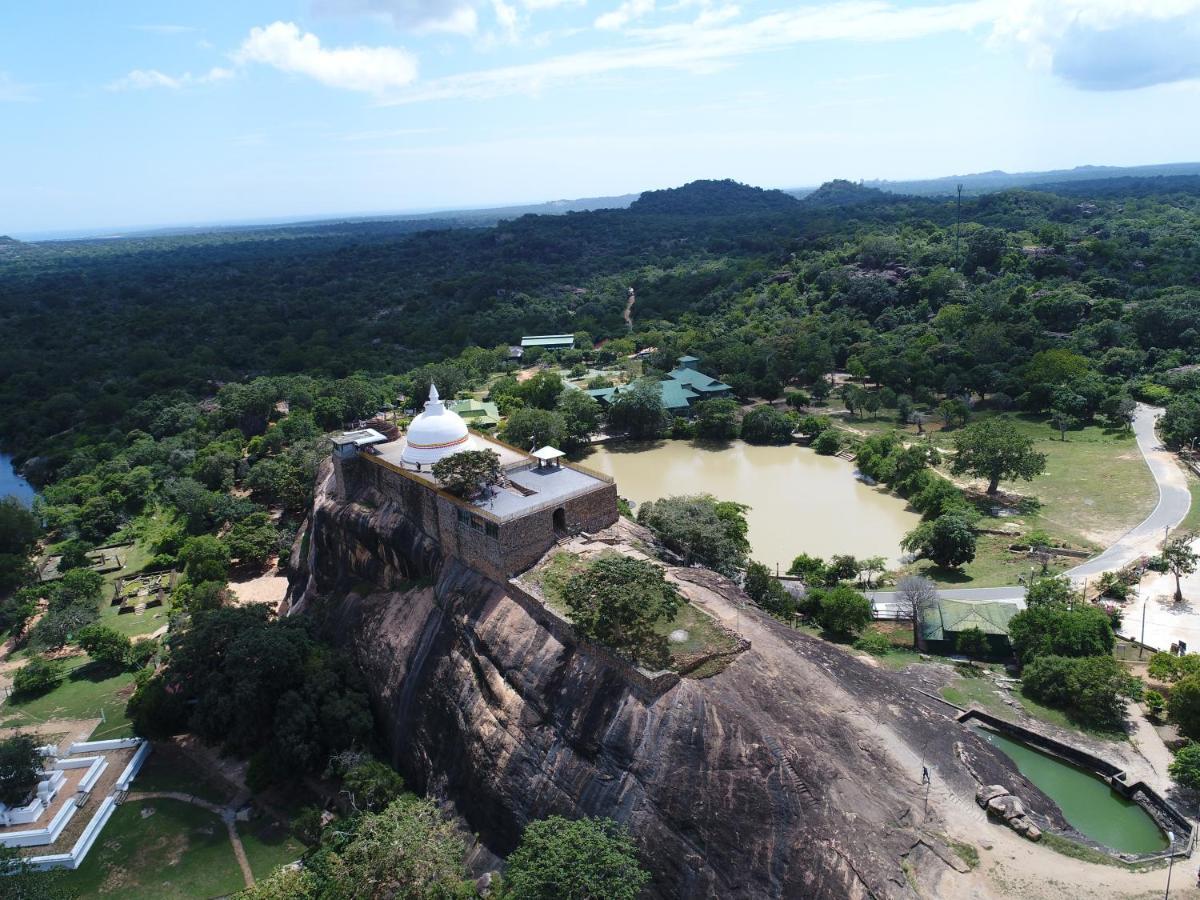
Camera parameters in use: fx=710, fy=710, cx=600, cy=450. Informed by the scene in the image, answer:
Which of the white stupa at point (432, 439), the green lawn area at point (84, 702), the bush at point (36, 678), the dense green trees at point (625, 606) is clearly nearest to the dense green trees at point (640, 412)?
the white stupa at point (432, 439)

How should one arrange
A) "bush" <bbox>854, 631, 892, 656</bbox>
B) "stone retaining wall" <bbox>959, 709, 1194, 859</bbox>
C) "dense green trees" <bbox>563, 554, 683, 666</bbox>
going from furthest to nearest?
"bush" <bbox>854, 631, 892, 656</bbox>, "dense green trees" <bbox>563, 554, 683, 666</bbox>, "stone retaining wall" <bbox>959, 709, 1194, 859</bbox>

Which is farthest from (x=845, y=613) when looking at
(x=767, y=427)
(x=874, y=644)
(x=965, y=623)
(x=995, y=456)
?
(x=767, y=427)

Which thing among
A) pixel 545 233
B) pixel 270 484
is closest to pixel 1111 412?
pixel 270 484

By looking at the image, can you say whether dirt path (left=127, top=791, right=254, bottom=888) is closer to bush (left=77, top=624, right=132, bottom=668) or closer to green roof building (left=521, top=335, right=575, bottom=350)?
bush (left=77, top=624, right=132, bottom=668)

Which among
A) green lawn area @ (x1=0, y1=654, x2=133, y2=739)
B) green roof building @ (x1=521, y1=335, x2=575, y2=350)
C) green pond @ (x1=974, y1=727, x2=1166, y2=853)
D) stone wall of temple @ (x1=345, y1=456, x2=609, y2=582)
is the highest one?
stone wall of temple @ (x1=345, y1=456, x2=609, y2=582)

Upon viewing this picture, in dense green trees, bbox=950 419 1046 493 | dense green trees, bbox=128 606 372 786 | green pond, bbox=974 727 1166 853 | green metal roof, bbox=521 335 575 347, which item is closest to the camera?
green pond, bbox=974 727 1166 853

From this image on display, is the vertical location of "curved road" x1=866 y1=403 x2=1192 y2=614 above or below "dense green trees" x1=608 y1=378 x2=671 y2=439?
below

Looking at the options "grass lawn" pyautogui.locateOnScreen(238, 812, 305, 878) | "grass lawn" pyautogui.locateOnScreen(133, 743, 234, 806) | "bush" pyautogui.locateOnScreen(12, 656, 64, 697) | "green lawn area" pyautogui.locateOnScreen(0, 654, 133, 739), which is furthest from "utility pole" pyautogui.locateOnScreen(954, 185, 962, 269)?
"bush" pyautogui.locateOnScreen(12, 656, 64, 697)
